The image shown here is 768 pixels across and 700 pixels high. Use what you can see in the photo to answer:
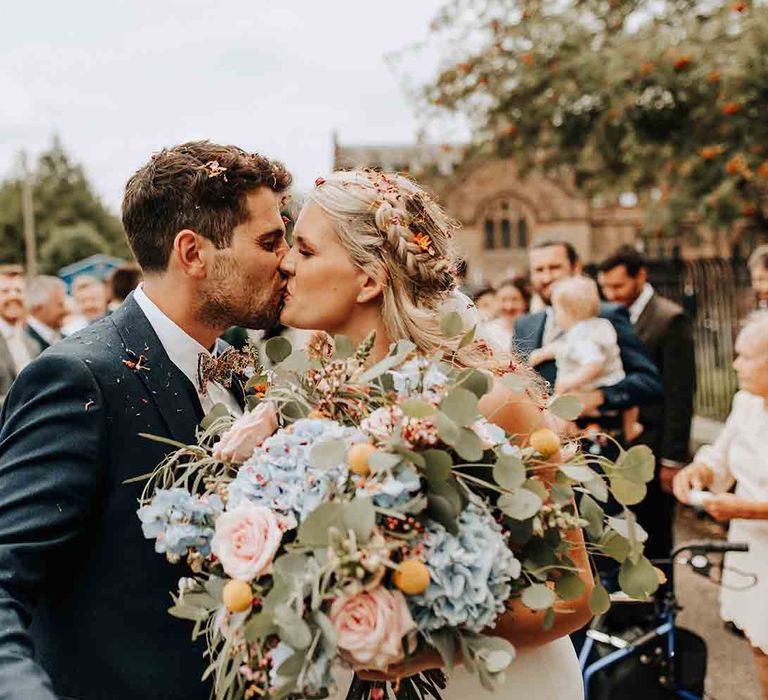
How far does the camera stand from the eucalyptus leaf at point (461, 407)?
1.60m

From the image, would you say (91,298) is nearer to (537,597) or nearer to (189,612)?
(189,612)

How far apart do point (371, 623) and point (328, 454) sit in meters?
0.31

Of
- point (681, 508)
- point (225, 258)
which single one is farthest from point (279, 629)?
point (681, 508)

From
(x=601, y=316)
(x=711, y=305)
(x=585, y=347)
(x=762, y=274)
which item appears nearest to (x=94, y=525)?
(x=585, y=347)

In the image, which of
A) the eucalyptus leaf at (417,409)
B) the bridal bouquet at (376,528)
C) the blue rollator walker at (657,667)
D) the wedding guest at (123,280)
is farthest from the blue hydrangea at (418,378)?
the wedding guest at (123,280)

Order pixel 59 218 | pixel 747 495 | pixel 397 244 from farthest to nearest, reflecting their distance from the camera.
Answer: pixel 59 218, pixel 747 495, pixel 397 244

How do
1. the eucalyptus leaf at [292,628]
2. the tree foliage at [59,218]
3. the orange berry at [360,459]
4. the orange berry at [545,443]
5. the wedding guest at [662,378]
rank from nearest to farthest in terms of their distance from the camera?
the eucalyptus leaf at [292,628], the orange berry at [360,459], the orange berry at [545,443], the wedding guest at [662,378], the tree foliage at [59,218]

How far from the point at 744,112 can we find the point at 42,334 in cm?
789

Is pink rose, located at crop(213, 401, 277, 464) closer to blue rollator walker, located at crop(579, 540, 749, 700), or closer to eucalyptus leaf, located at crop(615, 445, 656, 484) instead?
eucalyptus leaf, located at crop(615, 445, 656, 484)

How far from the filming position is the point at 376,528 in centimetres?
150

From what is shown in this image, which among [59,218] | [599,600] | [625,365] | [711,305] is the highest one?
[599,600]

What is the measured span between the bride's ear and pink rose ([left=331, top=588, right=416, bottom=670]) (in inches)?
40.6

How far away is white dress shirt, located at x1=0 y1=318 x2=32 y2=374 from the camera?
7.45m

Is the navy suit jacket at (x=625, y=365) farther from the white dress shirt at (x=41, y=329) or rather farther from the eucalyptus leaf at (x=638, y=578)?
the white dress shirt at (x=41, y=329)
